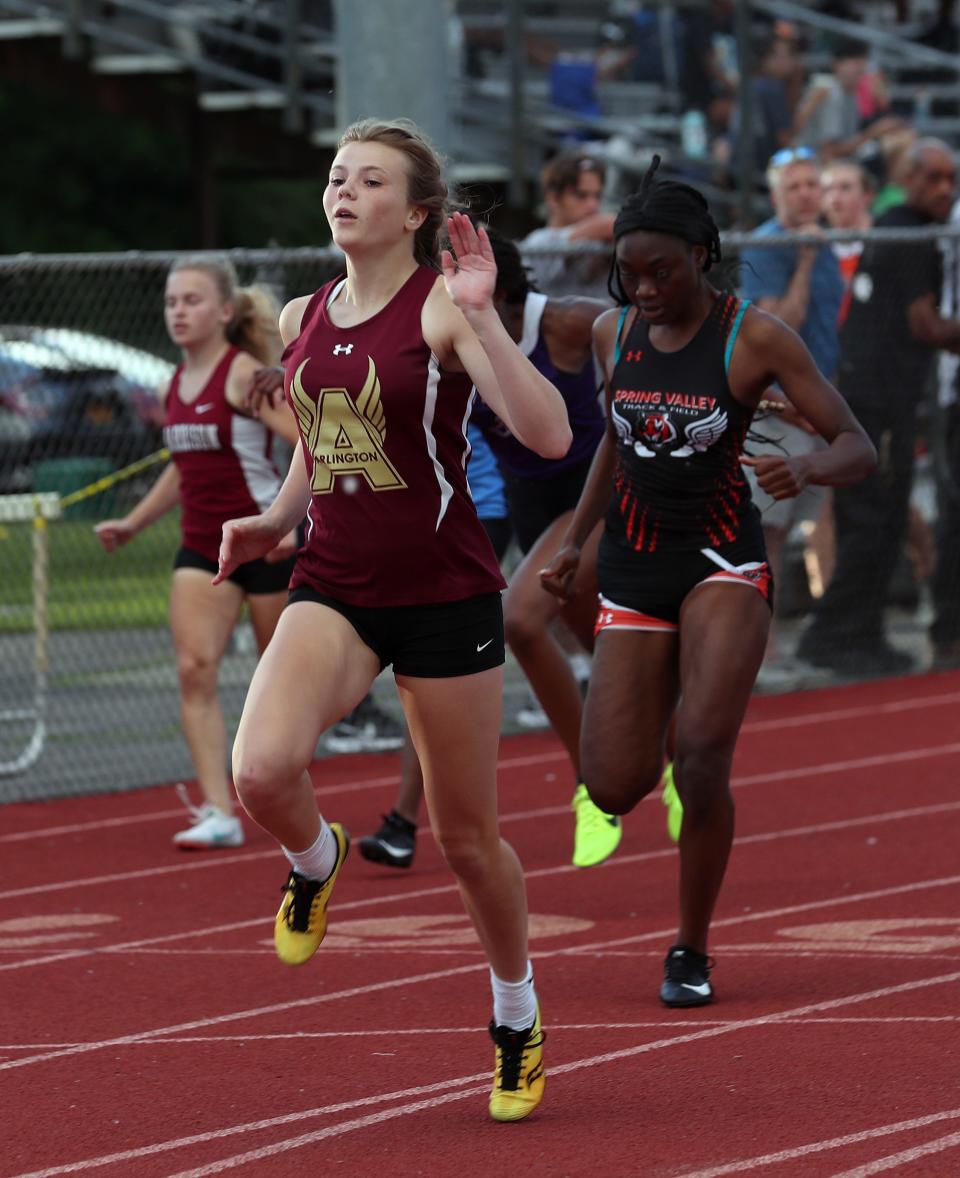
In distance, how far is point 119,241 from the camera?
2831 cm

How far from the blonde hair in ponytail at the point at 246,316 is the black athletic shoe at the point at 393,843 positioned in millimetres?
1912

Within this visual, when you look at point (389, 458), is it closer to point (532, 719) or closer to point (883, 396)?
point (532, 719)

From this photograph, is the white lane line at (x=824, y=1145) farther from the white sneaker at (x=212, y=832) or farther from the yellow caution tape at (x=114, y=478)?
the yellow caution tape at (x=114, y=478)

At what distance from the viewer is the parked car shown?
1055 cm

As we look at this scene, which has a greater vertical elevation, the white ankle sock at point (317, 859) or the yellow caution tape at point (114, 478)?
the white ankle sock at point (317, 859)

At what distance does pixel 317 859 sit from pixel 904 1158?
4.44 ft

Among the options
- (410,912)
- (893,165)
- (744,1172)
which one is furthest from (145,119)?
(744,1172)

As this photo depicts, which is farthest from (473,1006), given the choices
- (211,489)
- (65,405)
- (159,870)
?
(65,405)

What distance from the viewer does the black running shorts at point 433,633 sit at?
4730 mm

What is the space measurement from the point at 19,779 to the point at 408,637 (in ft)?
18.9

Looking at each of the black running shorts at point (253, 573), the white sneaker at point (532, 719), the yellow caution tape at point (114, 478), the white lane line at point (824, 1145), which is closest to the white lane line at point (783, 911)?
the white lane line at point (824, 1145)

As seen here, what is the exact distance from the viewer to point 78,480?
36.7ft

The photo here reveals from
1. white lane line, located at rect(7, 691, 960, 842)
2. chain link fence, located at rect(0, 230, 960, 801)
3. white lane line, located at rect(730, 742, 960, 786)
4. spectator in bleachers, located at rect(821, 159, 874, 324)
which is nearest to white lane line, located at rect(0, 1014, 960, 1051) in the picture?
white lane line, located at rect(7, 691, 960, 842)

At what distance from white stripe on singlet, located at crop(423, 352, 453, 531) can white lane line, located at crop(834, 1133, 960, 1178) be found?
1540 mm
